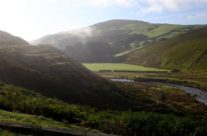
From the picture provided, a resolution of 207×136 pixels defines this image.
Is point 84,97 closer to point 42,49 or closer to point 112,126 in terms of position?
point 42,49

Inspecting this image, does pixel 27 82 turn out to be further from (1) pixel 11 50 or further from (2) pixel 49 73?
(1) pixel 11 50

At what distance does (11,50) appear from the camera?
7556cm

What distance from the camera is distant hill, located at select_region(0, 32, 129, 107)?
6259 centimetres

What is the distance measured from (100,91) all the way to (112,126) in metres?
42.5

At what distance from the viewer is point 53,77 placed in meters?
69.2

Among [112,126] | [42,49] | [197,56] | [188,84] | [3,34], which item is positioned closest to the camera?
[112,126]

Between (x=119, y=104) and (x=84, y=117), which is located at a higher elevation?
(x=84, y=117)

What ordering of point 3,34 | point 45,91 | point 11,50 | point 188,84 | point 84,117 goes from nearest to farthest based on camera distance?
point 84,117 < point 45,91 < point 11,50 < point 3,34 < point 188,84

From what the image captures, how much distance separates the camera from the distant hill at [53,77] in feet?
205

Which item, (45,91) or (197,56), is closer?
(45,91)

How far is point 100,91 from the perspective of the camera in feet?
229

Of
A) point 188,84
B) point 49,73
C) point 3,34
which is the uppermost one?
point 3,34

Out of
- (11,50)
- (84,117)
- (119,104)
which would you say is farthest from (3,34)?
(84,117)

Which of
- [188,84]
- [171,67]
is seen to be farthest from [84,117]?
[171,67]
